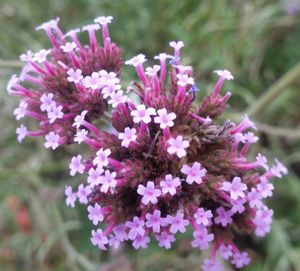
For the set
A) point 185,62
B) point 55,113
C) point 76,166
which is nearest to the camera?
point 76,166

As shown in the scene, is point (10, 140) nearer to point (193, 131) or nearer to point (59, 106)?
point (59, 106)

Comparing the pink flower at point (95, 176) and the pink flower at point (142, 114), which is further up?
the pink flower at point (142, 114)

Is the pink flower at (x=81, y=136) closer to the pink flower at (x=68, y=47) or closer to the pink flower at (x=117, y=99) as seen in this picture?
the pink flower at (x=117, y=99)

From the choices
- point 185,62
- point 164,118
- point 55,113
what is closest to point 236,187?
point 164,118

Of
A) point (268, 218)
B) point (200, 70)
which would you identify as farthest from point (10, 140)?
point (268, 218)

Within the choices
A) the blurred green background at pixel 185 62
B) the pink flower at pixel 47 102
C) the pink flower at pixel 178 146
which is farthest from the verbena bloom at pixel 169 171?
the blurred green background at pixel 185 62

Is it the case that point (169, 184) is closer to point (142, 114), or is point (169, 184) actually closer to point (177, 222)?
point (177, 222)
